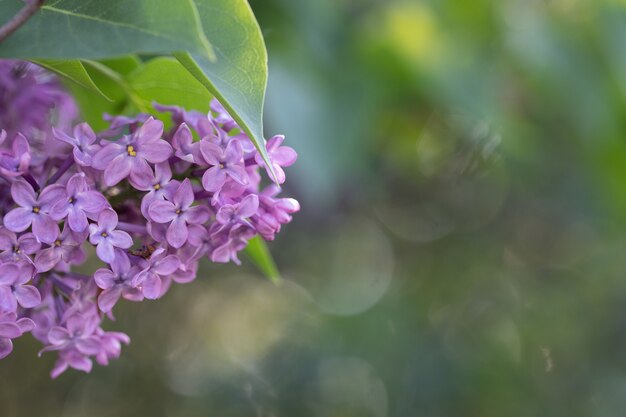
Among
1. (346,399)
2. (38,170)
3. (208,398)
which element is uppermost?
(38,170)

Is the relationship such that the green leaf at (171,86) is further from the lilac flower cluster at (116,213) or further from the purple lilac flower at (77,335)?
the purple lilac flower at (77,335)

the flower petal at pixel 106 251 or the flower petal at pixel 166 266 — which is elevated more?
the flower petal at pixel 106 251

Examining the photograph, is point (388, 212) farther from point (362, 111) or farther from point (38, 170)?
point (38, 170)

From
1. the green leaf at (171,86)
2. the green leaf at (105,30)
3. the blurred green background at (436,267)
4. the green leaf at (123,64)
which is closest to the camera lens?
the green leaf at (105,30)


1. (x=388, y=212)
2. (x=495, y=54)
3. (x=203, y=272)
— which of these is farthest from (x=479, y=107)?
(x=203, y=272)

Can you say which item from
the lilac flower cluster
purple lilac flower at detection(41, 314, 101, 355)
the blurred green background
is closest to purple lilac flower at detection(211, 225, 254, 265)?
the lilac flower cluster

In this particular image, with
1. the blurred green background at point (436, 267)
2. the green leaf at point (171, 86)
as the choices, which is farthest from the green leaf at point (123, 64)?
the blurred green background at point (436, 267)
